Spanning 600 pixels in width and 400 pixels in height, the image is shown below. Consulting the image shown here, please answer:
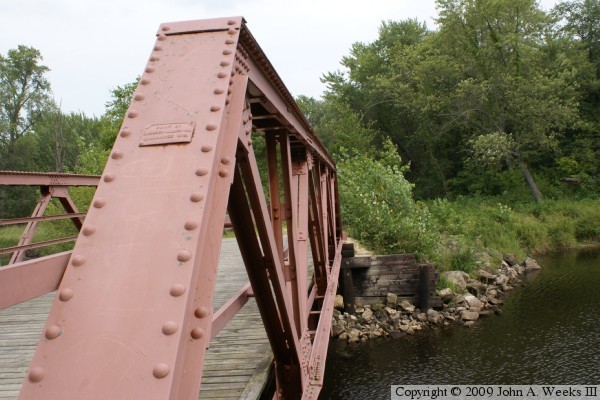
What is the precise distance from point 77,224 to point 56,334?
3097 millimetres

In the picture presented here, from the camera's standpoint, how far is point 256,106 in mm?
2725

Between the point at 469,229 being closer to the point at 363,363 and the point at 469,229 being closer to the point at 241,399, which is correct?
the point at 363,363

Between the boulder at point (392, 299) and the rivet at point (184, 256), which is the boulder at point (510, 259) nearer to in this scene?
the boulder at point (392, 299)

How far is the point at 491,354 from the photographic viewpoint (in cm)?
860

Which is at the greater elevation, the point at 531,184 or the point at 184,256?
the point at 531,184

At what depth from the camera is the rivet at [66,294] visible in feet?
3.49

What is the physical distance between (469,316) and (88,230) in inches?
415

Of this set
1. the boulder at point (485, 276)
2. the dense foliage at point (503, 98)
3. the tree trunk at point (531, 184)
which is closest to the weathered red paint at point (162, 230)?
the boulder at point (485, 276)

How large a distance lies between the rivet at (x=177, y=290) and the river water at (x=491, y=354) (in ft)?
23.4

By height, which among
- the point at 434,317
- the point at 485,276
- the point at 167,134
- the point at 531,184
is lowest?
the point at 434,317

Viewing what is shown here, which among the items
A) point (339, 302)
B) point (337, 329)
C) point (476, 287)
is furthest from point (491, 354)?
point (476, 287)

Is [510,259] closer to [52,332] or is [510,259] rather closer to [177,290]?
[177,290]

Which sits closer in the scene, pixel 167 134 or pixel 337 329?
pixel 167 134

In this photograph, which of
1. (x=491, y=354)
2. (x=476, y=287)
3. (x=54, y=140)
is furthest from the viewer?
(x=54, y=140)
